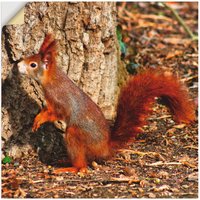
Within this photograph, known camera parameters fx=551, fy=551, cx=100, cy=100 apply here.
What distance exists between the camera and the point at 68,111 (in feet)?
14.3

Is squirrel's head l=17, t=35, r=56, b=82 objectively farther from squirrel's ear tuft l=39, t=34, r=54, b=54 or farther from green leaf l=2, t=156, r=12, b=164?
green leaf l=2, t=156, r=12, b=164

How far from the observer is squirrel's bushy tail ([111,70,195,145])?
4.51m

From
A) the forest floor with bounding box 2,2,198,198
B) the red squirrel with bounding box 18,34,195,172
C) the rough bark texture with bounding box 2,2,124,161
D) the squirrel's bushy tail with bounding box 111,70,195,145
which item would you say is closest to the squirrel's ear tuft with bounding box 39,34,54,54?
the red squirrel with bounding box 18,34,195,172

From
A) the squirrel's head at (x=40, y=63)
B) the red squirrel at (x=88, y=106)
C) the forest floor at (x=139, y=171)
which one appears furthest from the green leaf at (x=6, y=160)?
the squirrel's head at (x=40, y=63)

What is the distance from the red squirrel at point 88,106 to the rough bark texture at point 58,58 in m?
0.29

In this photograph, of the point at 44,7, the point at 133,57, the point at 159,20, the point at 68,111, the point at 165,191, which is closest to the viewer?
the point at 165,191

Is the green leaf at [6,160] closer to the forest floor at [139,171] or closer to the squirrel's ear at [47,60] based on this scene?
the forest floor at [139,171]

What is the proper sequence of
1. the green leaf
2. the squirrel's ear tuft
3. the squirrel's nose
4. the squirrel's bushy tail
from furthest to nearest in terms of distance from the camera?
1. the green leaf
2. the squirrel's bushy tail
3. the squirrel's nose
4. the squirrel's ear tuft

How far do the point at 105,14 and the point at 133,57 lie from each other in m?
1.85

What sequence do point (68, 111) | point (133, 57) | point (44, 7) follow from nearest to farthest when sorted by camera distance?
1. point (68, 111)
2. point (44, 7)
3. point (133, 57)

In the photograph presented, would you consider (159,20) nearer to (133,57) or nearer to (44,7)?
(133,57)

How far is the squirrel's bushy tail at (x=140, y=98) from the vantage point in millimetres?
4512

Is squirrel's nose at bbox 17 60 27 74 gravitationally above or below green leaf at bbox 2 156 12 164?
above

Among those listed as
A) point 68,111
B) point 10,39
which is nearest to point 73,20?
point 10,39
